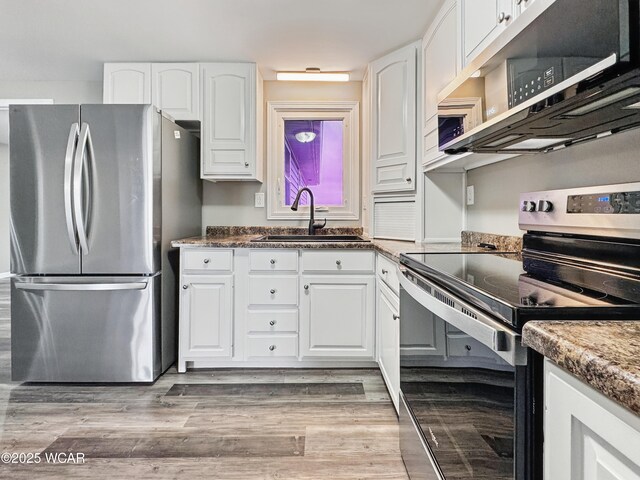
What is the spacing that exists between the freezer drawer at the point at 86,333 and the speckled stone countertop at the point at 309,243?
0.46 metres

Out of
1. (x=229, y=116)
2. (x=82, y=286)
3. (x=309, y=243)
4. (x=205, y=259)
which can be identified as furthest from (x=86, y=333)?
(x=229, y=116)

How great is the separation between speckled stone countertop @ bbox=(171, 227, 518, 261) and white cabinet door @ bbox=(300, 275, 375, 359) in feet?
0.68

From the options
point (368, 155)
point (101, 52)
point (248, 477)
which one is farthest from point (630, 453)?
point (101, 52)

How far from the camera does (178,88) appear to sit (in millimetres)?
2871

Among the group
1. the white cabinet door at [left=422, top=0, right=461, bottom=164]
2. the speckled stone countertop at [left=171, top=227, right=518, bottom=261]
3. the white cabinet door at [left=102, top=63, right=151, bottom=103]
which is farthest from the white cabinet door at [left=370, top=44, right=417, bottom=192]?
the white cabinet door at [left=102, top=63, right=151, bottom=103]

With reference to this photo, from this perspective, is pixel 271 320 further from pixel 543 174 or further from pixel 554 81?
pixel 554 81

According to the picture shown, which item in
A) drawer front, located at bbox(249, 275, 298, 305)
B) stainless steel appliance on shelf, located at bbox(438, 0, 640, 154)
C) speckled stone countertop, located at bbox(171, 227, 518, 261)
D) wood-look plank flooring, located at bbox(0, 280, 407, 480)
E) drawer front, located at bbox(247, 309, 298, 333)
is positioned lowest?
wood-look plank flooring, located at bbox(0, 280, 407, 480)

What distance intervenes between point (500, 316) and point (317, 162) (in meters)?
2.71

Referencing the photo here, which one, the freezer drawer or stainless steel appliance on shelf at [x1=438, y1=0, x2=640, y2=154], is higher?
stainless steel appliance on shelf at [x1=438, y1=0, x2=640, y2=154]

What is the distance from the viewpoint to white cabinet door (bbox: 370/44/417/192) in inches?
99.9

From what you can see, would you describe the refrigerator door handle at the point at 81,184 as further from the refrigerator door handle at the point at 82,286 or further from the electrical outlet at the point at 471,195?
the electrical outlet at the point at 471,195

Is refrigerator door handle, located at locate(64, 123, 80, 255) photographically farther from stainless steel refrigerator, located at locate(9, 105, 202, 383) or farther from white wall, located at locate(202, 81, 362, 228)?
white wall, located at locate(202, 81, 362, 228)

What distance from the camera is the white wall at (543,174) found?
51.0 inches

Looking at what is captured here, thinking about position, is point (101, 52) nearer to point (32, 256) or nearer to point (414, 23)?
point (32, 256)
